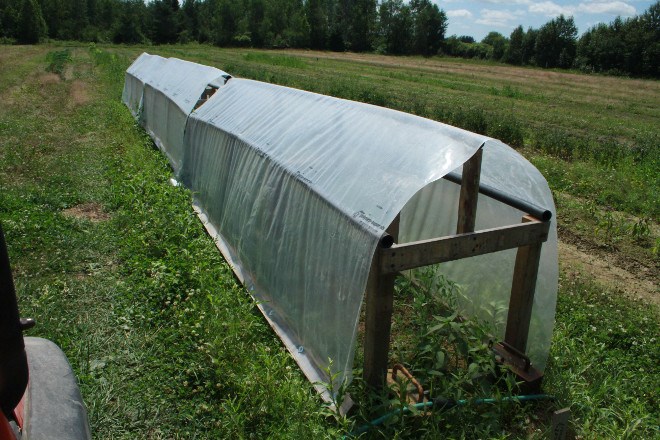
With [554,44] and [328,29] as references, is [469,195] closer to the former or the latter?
[554,44]

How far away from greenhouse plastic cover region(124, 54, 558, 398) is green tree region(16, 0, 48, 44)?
56.4m

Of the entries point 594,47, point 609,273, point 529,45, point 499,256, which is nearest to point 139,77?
point 609,273

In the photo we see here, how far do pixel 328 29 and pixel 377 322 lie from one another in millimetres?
75460

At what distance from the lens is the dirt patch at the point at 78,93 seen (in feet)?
58.6

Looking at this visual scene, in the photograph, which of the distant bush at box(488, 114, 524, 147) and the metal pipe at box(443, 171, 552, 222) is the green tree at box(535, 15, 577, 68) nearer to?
the distant bush at box(488, 114, 524, 147)

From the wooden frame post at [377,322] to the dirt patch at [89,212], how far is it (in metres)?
5.04

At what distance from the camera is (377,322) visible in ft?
11.6

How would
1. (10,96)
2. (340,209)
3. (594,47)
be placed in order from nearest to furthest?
(340,209)
(10,96)
(594,47)

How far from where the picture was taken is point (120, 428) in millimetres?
3652

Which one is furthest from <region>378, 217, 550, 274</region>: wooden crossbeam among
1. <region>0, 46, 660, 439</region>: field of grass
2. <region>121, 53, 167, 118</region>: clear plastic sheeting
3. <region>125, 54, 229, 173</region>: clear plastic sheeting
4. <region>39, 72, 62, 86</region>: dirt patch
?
<region>39, 72, 62, 86</region>: dirt patch

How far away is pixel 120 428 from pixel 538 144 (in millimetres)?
11055

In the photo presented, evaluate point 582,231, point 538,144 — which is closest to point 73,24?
point 538,144

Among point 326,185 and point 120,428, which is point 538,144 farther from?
point 120,428

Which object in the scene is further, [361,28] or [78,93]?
[361,28]
